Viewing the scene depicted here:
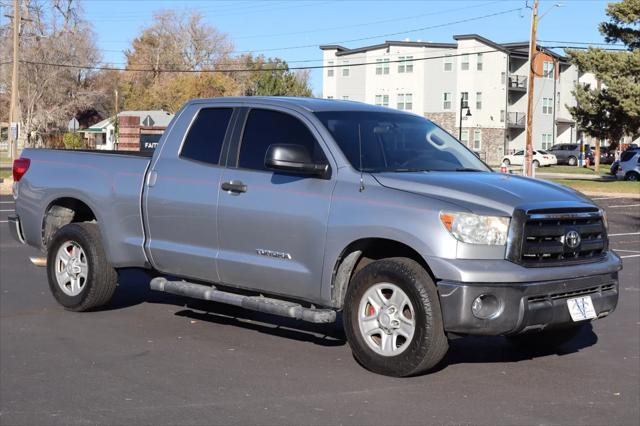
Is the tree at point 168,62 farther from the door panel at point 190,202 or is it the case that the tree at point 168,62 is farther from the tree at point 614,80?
the door panel at point 190,202

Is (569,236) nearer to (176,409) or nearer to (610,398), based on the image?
(610,398)

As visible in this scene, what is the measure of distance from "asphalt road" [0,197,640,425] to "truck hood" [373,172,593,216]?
125 cm

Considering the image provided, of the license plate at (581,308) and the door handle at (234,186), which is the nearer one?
the license plate at (581,308)

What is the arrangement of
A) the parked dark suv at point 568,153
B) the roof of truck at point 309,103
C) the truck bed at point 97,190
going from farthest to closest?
the parked dark suv at point 568,153, the truck bed at point 97,190, the roof of truck at point 309,103

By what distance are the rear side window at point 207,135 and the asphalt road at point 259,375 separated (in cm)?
153

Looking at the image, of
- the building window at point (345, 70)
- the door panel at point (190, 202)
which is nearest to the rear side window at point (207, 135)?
the door panel at point (190, 202)

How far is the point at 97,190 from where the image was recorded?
8031 mm

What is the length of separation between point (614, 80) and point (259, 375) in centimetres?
4032

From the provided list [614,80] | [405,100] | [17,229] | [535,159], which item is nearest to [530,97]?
[614,80]

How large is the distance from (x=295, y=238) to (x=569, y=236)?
1.96 meters

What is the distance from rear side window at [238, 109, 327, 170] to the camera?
273 inches

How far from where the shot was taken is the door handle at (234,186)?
6930mm

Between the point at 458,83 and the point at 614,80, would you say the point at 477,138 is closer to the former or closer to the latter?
the point at 458,83

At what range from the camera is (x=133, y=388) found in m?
5.81
